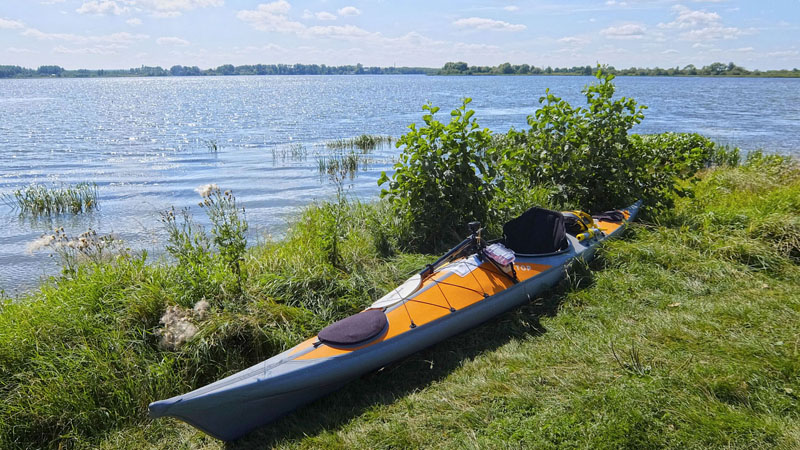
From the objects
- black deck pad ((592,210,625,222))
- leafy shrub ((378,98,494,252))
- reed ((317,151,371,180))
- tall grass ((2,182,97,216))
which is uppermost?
leafy shrub ((378,98,494,252))

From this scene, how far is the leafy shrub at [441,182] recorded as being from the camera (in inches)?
230

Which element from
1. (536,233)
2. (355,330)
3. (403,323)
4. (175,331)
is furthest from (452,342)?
(175,331)

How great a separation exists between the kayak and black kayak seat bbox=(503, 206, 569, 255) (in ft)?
0.03

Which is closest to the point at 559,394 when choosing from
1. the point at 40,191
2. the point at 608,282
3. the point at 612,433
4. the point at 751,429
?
the point at 612,433

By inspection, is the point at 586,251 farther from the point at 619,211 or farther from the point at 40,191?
the point at 40,191

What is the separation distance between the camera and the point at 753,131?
2145cm

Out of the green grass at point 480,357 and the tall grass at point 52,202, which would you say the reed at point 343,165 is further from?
the green grass at point 480,357

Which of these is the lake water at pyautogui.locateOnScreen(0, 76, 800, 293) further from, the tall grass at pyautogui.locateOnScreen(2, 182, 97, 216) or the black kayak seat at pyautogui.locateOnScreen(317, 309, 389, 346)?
the black kayak seat at pyautogui.locateOnScreen(317, 309, 389, 346)

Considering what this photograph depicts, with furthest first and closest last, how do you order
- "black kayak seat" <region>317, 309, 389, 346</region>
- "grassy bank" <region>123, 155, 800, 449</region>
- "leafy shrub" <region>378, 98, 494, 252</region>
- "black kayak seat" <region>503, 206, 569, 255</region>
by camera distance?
"leafy shrub" <region>378, 98, 494, 252</region>
"black kayak seat" <region>503, 206, 569, 255</region>
"black kayak seat" <region>317, 309, 389, 346</region>
"grassy bank" <region>123, 155, 800, 449</region>

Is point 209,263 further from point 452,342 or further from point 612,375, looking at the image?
point 612,375

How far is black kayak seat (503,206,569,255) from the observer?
5148 mm

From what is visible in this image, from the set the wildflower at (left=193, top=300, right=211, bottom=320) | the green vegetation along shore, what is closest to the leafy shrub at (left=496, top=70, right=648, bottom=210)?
the green vegetation along shore

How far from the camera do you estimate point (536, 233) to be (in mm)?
5203

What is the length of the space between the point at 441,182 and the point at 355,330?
104 inches
